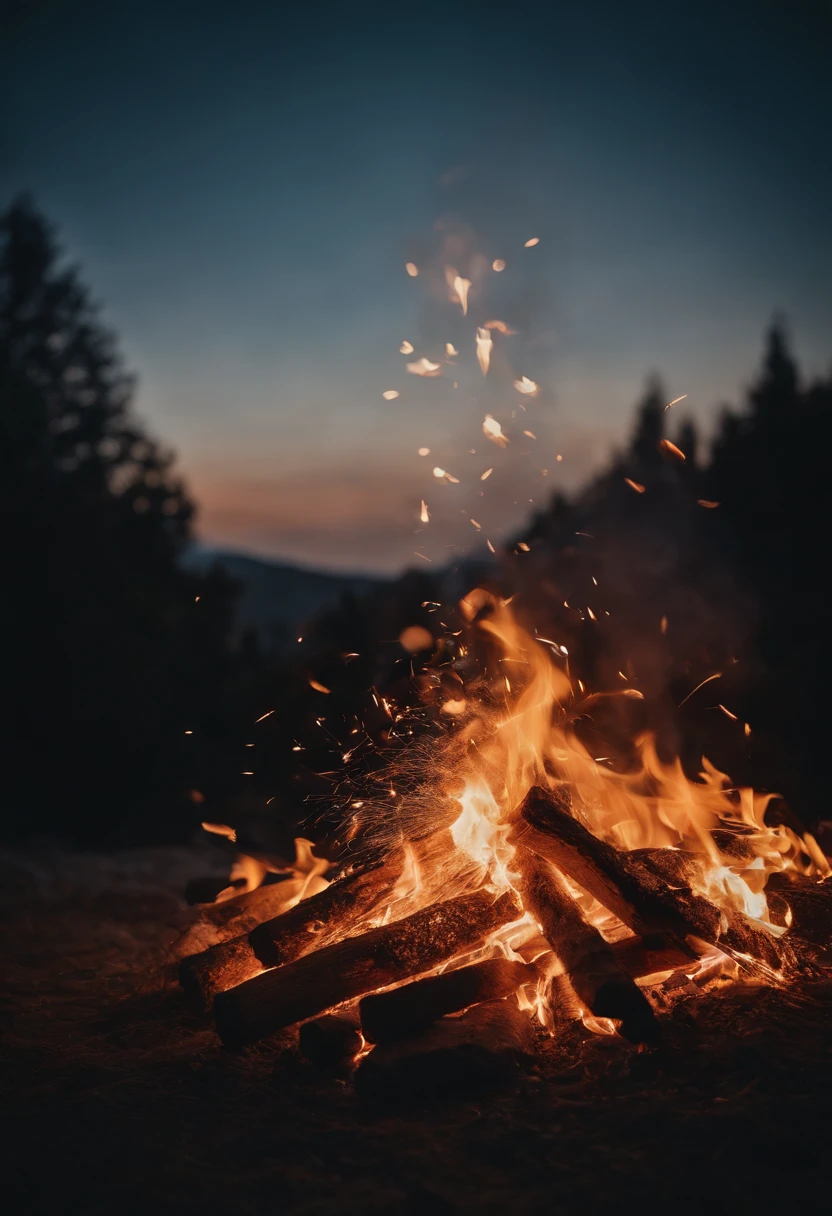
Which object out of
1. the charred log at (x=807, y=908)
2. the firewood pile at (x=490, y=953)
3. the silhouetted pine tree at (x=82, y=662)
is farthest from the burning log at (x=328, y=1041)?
the silhouetted pine tree at (x=82, y=662)

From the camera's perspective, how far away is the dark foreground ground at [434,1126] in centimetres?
233

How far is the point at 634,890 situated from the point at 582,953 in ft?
1.19

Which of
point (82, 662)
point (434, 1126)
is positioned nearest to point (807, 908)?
point (434, 1126)

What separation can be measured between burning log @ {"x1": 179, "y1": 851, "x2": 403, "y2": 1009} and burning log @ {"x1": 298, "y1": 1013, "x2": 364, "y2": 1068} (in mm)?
607

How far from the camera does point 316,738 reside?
1198 centimetres

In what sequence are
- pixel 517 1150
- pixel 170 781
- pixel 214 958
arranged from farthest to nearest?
pixel 170 781 → pixel 214 958 → pixel 517 1150

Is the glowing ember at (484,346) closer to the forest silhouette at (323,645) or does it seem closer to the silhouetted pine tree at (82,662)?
the forest silhouette at (323,645)

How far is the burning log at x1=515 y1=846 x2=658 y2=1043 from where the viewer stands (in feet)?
9.63

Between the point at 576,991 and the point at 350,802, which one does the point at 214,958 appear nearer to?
the point at 350,802

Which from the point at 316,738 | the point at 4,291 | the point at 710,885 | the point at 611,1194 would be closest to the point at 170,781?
the point at 316,738

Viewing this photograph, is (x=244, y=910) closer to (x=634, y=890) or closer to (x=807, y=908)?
(x=634, y=890)

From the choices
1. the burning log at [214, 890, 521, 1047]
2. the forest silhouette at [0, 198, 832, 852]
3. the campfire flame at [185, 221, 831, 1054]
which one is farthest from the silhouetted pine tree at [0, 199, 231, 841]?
the burning log at [214, 890, 521, 1047]

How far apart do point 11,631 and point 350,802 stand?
1168 centimetres

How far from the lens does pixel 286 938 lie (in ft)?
12.2
